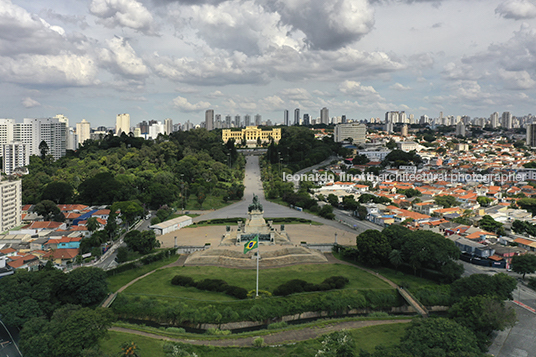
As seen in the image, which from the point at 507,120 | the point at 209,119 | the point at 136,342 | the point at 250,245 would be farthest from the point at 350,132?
the point at 136,342

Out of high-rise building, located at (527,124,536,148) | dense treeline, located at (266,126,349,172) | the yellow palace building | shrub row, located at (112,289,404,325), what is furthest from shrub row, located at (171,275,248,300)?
high-rise building, located at (527,124,536,148)

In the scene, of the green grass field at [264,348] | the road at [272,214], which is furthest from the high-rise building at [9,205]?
the green grass field at [264,348]

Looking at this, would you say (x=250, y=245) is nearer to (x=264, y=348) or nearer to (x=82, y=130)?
(x=264, y=348)

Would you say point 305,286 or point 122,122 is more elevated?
point 122,122

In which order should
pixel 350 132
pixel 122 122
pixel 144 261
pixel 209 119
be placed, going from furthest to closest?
1. pixel 209 119
2. pixel 122 122
3. pixel 350 132
4. pixel 144 261

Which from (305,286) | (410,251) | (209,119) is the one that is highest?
(209,119)

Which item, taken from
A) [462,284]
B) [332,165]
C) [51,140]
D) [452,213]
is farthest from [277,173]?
[51,140]

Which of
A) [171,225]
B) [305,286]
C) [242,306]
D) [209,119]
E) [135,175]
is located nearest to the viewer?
[242,306]

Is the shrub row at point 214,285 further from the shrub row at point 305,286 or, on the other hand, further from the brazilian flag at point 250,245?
the brazilian flag at point 250,245
